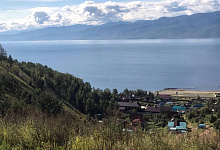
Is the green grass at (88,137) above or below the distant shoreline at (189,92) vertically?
below

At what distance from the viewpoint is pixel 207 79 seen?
5381cm

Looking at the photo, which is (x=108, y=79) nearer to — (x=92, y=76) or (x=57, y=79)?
(x=92, y=76)

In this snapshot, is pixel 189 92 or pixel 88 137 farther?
pixel 189 92

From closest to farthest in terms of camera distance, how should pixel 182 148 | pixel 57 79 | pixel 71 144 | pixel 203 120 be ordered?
pixel 182 148, pixel 71 144, pixel 203 120, pixel 57 79

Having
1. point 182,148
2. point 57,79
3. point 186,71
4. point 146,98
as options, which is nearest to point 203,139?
point 182,148

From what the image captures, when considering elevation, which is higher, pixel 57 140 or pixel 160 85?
pixel 160 85

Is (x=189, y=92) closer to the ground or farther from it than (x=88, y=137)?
farther from it

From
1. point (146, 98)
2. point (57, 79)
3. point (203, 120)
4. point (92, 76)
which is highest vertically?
point (92, 76)

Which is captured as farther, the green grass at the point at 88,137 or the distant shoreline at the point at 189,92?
the distant shoreline at the point at 189,92

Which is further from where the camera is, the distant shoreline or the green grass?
the distant shoreline

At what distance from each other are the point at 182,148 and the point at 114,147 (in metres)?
1.03

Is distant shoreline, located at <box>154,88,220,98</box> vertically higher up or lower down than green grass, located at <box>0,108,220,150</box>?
higher up

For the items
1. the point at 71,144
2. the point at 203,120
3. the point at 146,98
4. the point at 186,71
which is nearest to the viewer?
the point at 71,144

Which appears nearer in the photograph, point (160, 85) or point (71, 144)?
point (71, 144)
